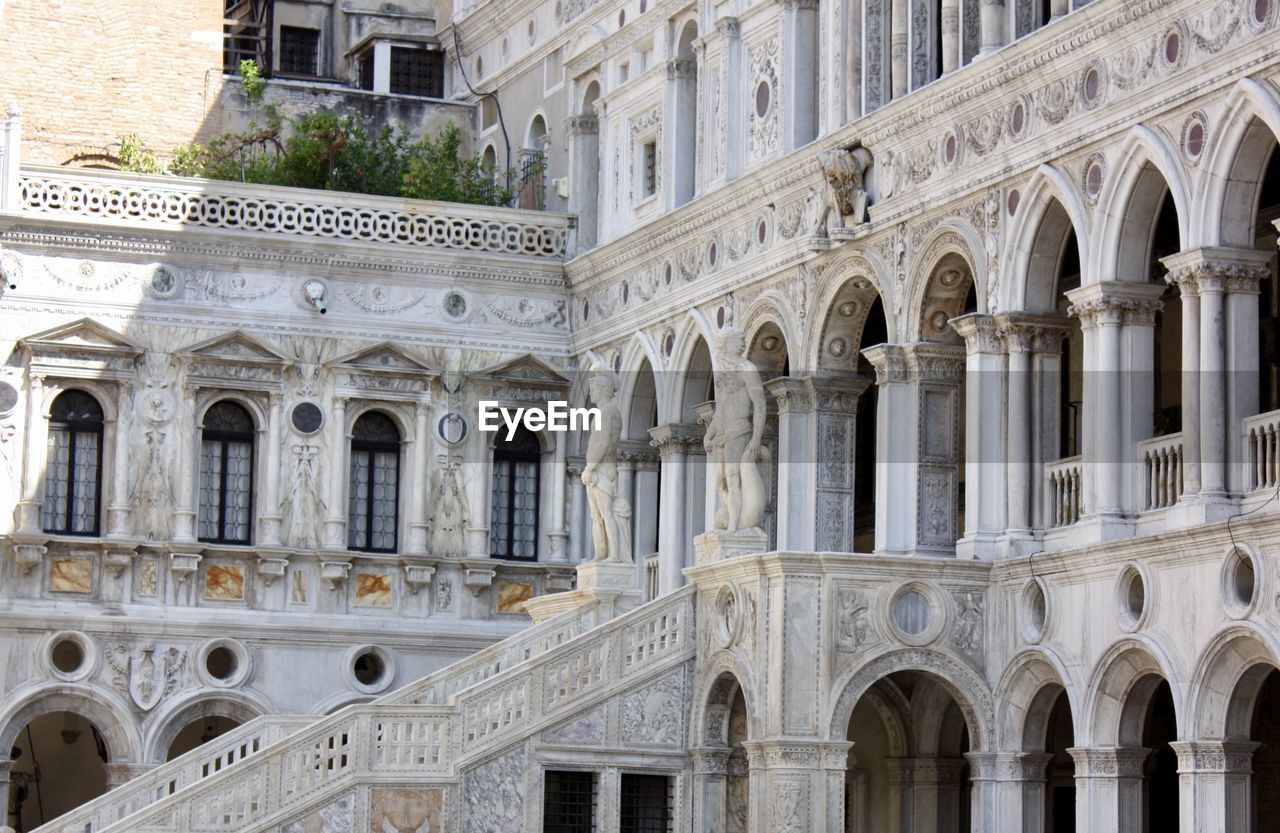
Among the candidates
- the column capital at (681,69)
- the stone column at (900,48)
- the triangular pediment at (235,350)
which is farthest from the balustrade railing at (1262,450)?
the triangular pediment at (235,350)

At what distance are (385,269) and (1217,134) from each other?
14249mm

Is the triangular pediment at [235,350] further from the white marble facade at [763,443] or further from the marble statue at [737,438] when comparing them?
the marble statue at [737,438]

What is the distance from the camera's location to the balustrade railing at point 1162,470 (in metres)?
23.3

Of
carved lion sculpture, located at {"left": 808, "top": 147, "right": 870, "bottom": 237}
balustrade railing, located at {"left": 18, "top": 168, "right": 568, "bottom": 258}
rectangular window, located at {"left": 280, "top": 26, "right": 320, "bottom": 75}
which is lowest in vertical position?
carved lion sculpture, located at {"left": 808, "top": 147, "right": 870, "bottom": 237}

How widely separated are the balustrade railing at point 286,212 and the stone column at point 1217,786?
1479cm

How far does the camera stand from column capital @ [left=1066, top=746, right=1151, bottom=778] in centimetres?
2355

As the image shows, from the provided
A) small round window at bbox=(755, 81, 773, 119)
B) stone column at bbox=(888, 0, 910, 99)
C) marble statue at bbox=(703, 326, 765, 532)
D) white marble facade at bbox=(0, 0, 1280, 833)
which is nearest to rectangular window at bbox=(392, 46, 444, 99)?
white marble facade at bbox=(0, 0, 1280, 833)

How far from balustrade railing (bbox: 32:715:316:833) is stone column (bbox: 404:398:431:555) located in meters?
4.23

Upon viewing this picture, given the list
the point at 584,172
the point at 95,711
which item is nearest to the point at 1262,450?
the point at 584,172

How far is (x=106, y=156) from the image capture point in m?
39.0

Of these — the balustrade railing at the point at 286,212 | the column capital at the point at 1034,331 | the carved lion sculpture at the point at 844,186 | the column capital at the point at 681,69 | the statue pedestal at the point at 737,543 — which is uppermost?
the column capital at the point at 681,69

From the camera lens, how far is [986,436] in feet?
83.9

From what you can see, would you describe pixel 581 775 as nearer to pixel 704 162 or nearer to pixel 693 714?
pixel 693 714

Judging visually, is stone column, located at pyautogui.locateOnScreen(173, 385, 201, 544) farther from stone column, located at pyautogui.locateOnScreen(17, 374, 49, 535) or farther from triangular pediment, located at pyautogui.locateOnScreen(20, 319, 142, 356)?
stone column, located at pyautogui.locateOnScreen(17, 374, 49, 535)
